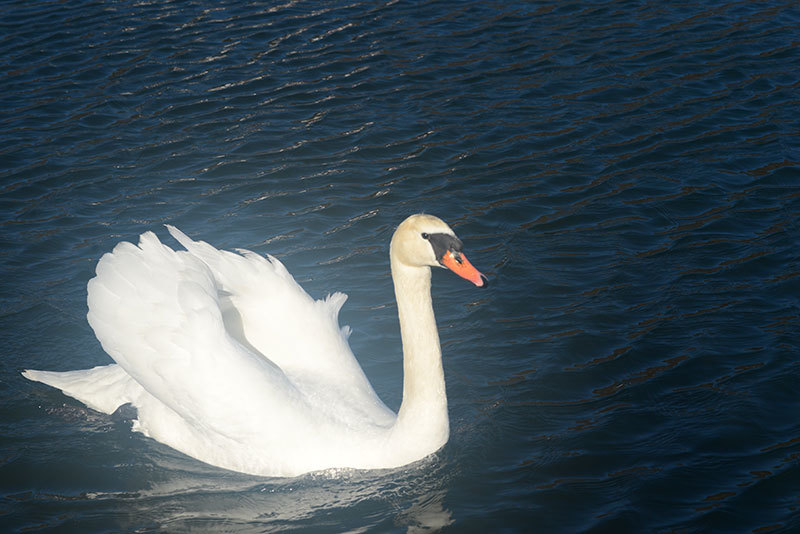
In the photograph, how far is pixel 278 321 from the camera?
7.79 m

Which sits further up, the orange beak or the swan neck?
the orange beak

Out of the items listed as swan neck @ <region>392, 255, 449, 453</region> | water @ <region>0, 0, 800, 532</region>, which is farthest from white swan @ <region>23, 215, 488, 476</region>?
water @ <region>0, 0, 800, 532</region>

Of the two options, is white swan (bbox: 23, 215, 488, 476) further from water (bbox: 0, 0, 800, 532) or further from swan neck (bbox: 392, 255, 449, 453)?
water (bbox: 0, 0, 800, 532)

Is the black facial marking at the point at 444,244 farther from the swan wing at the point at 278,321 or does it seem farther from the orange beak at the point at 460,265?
the swan wing at the point at 278,321

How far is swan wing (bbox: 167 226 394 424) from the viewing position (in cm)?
772

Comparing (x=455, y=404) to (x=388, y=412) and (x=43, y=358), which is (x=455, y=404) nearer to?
(x=388, y=412)

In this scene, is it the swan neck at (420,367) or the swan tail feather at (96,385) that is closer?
the swan neck at (420,367)

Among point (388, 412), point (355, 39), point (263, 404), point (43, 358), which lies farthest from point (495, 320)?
point (355, 39)

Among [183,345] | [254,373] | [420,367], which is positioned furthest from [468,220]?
[183,345]

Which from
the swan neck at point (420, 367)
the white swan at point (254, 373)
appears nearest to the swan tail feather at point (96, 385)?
the white swan at point (254, 373)

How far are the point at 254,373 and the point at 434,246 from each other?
162 centimetres

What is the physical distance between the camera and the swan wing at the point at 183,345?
6.84 m

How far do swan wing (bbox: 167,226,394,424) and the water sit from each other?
0.79m

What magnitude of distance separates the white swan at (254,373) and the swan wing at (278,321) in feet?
0.05
